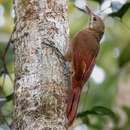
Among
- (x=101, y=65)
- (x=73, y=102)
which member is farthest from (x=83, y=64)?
(x=101, y=65)

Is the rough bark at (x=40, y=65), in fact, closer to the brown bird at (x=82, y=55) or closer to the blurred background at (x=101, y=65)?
the brown bird at (x=82, y=55)

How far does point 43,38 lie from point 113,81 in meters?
1.90

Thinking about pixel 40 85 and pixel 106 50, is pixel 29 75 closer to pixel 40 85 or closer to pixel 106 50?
pixel 40 85

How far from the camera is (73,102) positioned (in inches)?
89.1

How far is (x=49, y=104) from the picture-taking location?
1792mm

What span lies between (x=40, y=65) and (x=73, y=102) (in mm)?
440

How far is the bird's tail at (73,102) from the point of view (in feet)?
7.16

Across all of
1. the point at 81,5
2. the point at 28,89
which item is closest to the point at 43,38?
the point at 28,89

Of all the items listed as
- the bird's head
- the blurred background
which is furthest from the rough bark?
the blurred background

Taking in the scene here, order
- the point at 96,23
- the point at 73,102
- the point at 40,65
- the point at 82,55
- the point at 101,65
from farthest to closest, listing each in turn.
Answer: the point at 101,65
the point at 96,23
the point at 82,55
the point at 73,102
the point at 40,65

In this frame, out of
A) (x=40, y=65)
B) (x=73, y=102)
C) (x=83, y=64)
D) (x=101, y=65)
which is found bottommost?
(x=101, y=65)

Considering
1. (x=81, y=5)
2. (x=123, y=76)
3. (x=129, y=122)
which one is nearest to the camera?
(x=81, y=5)

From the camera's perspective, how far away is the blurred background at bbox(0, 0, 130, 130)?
2762 mm

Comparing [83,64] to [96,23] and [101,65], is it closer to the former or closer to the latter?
[96,23]
